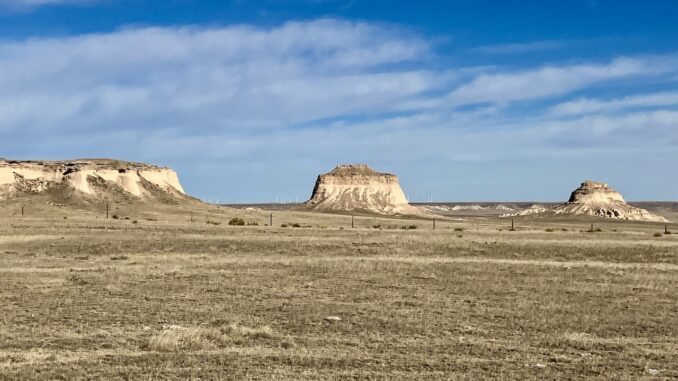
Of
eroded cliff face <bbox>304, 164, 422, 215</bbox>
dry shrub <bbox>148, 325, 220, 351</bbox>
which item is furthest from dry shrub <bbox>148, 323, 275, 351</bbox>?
eroded cliff face <bbox>304, 164, 422, 215</bbox>

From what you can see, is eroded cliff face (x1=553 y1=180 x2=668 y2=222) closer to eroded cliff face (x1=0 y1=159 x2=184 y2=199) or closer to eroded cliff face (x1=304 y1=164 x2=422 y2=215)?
eroded cliff face (x1=304 y1=164 x2=422 y2=215)

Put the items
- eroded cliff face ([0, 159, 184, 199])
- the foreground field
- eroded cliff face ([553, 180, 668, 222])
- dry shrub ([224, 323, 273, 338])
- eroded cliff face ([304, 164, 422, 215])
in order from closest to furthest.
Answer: the foreground field, dry shrub ([224, 323, 273, 338]), eroded cliff face ([0, 159, 184, 199]), eroded cliff face ([553, 180, 668, 222]), eroded cliff face ([304, 164, 422, 215])

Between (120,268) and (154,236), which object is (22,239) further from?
(120,268)

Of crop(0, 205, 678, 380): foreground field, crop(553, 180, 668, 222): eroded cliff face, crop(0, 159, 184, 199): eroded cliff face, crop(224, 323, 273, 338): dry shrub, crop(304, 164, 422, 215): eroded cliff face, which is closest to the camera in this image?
crop(0, 205, 678, 380): foreground field

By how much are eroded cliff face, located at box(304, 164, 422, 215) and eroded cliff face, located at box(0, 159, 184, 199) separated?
45.8 m

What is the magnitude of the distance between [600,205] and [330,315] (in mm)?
139789

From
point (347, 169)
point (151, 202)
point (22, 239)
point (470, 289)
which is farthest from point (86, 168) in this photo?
point (470, 289)

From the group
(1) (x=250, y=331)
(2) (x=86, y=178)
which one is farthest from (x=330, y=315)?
(2) (x=86, y=178)

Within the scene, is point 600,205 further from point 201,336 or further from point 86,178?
point 201,336

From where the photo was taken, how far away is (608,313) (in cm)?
1706

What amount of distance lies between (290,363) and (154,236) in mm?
32567

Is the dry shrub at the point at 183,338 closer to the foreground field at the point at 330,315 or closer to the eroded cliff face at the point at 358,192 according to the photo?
the foreground field at the point at 330,315

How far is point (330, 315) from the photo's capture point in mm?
16203

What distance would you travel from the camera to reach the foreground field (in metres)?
11.1
